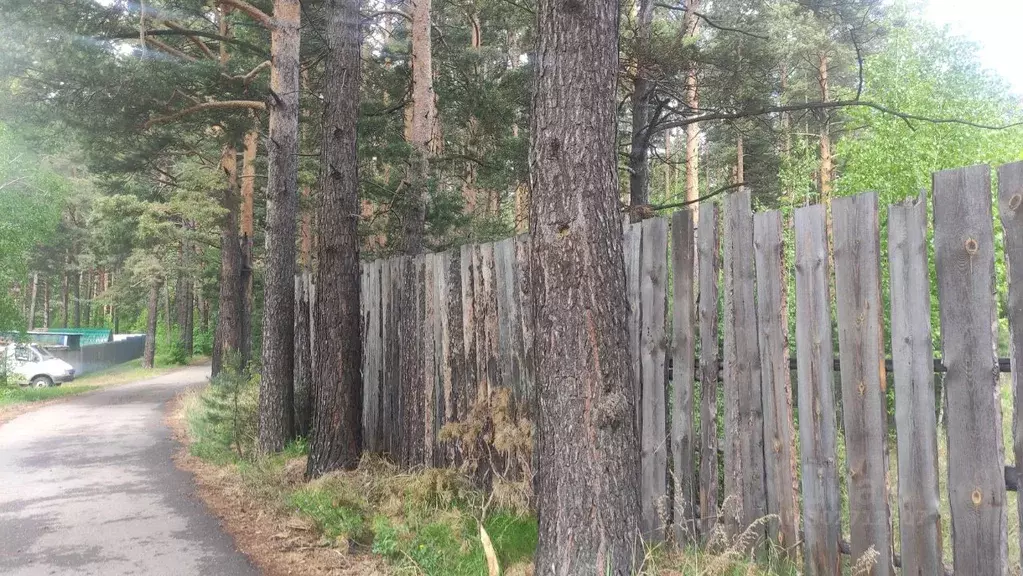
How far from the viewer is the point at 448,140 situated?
60.1 feet

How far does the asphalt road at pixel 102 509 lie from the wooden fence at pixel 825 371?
291cm

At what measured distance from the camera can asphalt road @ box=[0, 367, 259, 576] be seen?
502 centimetres

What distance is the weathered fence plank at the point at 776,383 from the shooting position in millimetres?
3738

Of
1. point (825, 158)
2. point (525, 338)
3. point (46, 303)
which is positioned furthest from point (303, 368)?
point (46, 303)

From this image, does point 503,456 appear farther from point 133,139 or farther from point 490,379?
point 133,139

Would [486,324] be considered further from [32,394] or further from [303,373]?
[32,394]

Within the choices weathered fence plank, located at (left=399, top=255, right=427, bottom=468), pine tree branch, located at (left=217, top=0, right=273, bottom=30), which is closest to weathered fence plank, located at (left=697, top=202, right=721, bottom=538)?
weathered fence plank, located at (left=399, top=255, right=427, bottom=468)

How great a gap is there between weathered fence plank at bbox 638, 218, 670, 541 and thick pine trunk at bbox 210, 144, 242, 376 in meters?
14.5

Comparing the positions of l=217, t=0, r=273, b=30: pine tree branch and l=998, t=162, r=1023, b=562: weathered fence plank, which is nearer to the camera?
l=998, t=162, r=1023, b=562: weathered fence plank

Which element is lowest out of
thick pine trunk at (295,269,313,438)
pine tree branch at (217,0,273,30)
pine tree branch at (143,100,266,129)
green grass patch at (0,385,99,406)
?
green grass patch at (0,385,99,406)

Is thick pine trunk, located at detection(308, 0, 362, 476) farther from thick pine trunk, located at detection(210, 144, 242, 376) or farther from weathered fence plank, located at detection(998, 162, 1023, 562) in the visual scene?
thick pine trunk, located at detection(210, 144, 242, 376)

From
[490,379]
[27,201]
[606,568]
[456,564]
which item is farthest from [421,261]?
[27,201]

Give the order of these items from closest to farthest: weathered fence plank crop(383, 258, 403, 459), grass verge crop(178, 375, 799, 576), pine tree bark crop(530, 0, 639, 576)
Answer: pine tree bark crop(530, 0, 639, 576)
grass verge crop(178, 375, 799, 576)
weathered fence plank crop(383, 258, 403, 459)

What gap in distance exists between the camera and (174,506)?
22.1 ft
